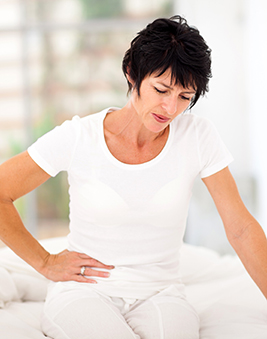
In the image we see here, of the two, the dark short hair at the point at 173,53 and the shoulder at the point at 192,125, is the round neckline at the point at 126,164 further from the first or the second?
the dark short hair at the point at 173,53

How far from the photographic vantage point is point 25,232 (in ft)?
4.48

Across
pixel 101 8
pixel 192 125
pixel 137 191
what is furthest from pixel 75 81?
pixel 137 191

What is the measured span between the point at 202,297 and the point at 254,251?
0.45 meters

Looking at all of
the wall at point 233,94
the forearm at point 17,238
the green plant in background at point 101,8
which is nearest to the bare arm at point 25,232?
the forearm at point 17,238

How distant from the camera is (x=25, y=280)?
5.17 feet

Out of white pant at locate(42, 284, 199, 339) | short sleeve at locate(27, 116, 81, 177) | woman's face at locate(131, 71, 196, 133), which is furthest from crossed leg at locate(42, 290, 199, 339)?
woman's face at locate(131, 71, 196, 133)

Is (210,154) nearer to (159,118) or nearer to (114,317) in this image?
(159,118)

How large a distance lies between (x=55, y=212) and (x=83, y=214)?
9.64ft

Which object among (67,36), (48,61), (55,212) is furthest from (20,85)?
(55,212)

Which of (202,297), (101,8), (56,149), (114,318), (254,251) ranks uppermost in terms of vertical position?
(101,8)

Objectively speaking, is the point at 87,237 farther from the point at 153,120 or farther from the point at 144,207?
the point at 153,120

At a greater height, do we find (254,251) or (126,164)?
(126,164)

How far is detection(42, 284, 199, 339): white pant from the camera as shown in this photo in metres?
1.14

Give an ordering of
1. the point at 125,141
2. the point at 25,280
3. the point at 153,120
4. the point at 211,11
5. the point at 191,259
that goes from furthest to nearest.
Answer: the point at 211,11 → the point at 191,259 → the point at 25,280 → the point at 125,141 → the point at 153,120
